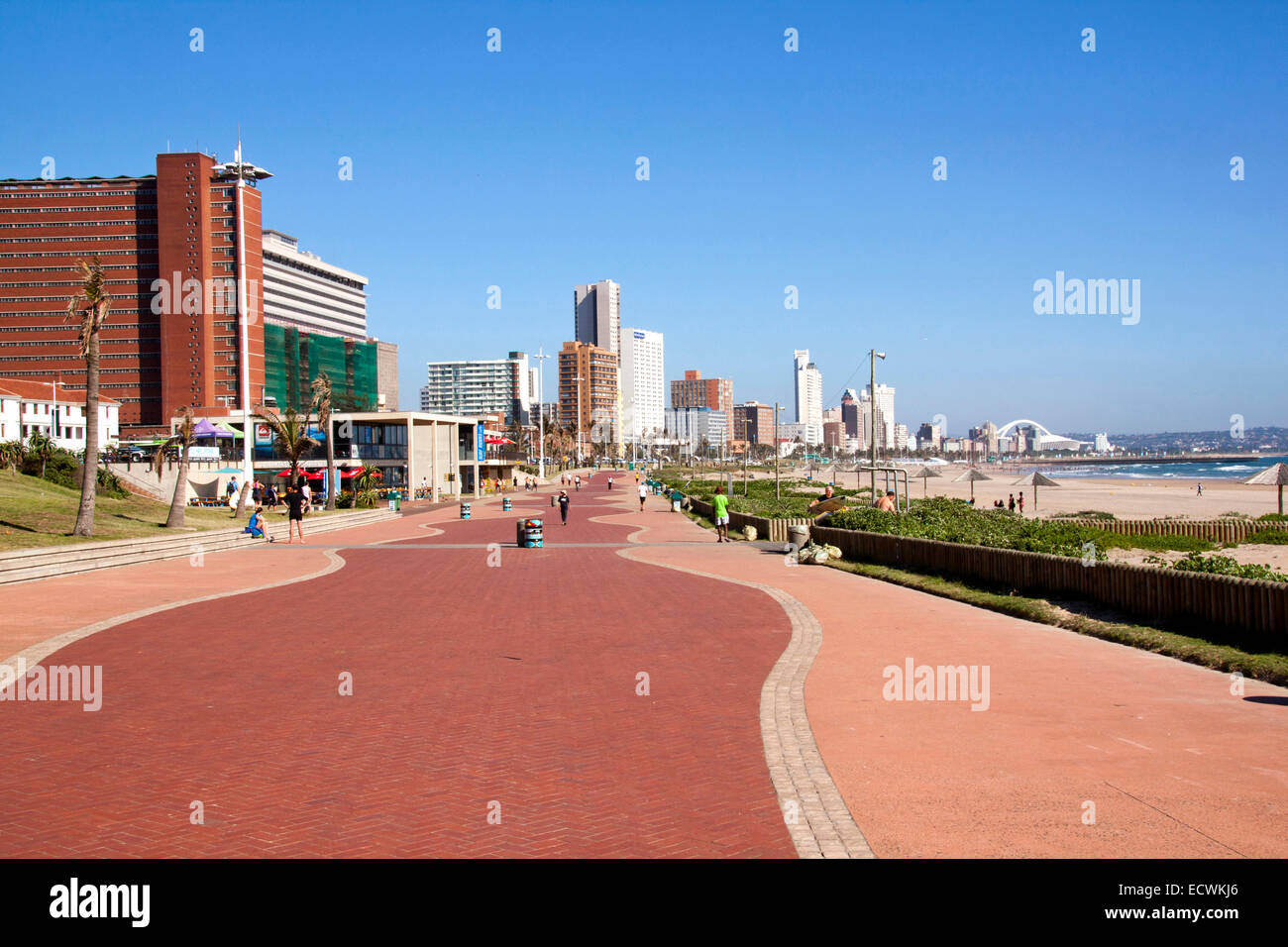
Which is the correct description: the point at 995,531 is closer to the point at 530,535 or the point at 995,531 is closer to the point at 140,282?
the point at 530,535

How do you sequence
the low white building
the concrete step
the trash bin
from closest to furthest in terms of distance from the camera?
1. the concrete step
2. the trash bin
3. the low white building

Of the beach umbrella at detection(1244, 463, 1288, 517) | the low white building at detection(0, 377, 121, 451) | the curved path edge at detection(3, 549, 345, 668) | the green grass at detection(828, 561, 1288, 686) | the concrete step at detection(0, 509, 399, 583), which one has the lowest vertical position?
the green grass at detection(828, 561, 1288, 686)

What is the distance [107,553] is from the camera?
19.2 m

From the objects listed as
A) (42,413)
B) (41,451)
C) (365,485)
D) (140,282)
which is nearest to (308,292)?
(140,282)

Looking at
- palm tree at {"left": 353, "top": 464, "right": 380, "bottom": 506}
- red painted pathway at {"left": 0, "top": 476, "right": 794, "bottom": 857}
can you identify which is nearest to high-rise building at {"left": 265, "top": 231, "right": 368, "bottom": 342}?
palm tree at {"left": 353, "top": 464, "right": 380, "bottom": 506}

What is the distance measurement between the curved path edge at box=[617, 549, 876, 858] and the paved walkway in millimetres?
29

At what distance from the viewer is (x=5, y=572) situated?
53.0 ft

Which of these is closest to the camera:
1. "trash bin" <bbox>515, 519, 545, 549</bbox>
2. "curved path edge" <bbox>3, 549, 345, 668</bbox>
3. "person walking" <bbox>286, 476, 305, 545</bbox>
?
"curved path edge" <bbox>3, 549, 345, 668</bbox>

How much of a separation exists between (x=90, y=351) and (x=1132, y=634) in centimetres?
2210

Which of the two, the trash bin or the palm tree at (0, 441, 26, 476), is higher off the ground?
the palm tree at (0, 441, 26, 476)

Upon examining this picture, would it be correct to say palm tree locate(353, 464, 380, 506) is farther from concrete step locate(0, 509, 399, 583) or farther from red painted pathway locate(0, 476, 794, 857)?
red painted pathway locate(0, 476, 794, 857)

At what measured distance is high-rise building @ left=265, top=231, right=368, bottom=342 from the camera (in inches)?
5679

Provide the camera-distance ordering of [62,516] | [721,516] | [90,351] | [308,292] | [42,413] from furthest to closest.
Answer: [308,292] → [42,413] → [721,516] → [62,516] → [90,351]
